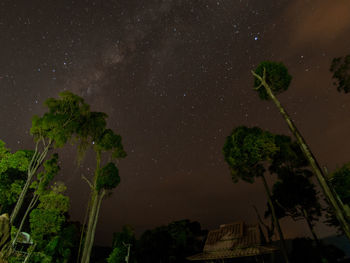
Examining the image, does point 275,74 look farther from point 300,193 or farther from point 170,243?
point 170,243

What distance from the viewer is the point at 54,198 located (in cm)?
1984

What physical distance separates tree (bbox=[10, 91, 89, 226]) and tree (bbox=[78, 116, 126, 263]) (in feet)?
8.53

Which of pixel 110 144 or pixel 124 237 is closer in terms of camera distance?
pixel 110 144

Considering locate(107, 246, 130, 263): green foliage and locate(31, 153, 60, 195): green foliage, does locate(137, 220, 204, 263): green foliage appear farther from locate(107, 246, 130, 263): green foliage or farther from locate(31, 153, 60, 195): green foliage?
locate(31, 153, 60, 195): green foliage

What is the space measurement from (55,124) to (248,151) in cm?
1802

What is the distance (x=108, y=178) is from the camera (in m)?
21.9

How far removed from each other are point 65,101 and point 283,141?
22401 mm

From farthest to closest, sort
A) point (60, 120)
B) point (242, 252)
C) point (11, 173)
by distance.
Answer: point (11, 173), point (60, 120), point (242, 252)

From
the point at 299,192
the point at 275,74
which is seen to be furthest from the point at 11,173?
the point at 299,192

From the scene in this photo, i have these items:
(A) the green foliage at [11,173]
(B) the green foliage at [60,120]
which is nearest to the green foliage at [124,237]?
(A) the green foliage at [11,173]

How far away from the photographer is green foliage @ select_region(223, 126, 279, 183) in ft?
60.6

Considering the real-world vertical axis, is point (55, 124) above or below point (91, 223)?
above

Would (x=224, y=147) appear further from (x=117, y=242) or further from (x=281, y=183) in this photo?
(x=117, y=242)

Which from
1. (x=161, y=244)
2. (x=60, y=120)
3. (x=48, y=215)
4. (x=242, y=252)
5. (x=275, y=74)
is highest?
(x=60, y=120)
